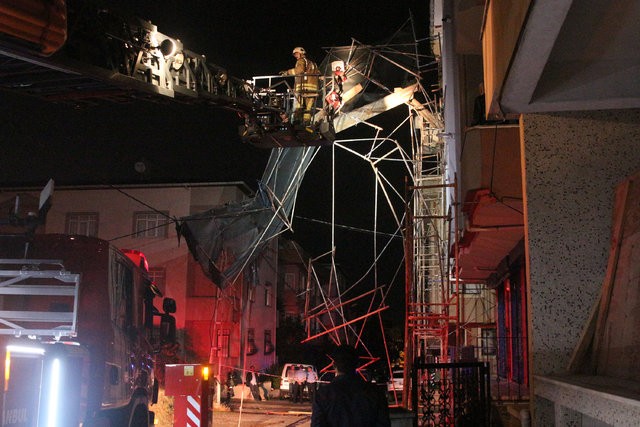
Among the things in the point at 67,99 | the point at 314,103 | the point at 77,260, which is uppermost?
the point at 314,103

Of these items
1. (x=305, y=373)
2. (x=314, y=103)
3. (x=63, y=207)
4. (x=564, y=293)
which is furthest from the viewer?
(x=63, y=207)

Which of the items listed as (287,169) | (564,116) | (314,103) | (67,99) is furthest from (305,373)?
(564,116)

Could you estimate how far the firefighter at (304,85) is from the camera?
13.5m

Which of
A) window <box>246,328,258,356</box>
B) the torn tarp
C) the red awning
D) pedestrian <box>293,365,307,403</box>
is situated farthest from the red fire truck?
window <box>246,328,258,356</box>

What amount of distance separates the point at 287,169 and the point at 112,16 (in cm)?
929

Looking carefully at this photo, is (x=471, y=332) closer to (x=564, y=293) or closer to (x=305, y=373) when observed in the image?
(x=305, y=373)

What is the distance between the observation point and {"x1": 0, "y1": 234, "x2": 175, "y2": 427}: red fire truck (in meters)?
5.63

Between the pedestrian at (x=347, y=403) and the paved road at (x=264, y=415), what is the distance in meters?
11.2

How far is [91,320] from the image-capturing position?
7508mm

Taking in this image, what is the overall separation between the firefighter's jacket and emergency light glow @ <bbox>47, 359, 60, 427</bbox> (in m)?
8.80

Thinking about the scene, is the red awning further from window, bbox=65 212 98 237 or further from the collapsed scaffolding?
window, bbox=65 212 98 237

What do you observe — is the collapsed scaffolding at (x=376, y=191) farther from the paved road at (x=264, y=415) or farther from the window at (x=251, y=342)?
the window at (x=251, y=342)

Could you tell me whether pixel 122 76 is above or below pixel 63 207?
below

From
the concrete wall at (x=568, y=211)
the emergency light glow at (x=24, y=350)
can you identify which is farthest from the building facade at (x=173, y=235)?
the concrete wall at (x=568, y=211)
